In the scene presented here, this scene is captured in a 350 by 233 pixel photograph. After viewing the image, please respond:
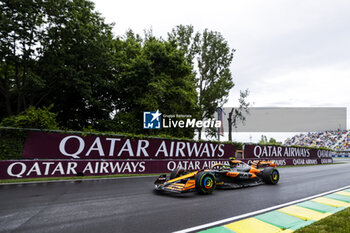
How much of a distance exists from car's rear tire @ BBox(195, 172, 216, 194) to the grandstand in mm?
64456

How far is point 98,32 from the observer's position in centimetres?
2011

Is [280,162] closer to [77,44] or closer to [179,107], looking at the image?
[179,107]

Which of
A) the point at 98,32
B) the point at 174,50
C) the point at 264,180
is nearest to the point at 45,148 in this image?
the point at 264,180

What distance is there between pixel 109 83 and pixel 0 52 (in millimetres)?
8443

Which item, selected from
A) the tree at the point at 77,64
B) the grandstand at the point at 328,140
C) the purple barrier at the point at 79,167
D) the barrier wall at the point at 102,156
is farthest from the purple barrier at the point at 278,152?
the grandstand at the point at 328,140

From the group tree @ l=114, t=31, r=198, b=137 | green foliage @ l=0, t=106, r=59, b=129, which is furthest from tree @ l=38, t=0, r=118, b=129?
green foliage @ l=0, t=106, r=59, b=129

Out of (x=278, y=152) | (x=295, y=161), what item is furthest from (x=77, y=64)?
(x=295, y=161)

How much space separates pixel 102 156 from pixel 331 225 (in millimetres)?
10581

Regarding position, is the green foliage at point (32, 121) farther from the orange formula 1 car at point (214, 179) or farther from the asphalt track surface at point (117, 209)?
the orange formula 1 car at point (214, 179)

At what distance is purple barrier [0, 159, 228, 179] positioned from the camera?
9086mm

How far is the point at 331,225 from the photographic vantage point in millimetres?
3811

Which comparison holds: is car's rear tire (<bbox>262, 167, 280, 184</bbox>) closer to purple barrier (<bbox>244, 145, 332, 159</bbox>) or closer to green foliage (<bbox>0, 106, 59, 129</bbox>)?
green foliage (<bbox>0, 106, 59, 129</bbox>)

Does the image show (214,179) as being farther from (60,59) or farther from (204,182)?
(60,59)

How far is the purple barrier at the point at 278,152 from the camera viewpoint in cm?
2041
